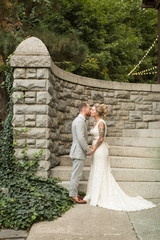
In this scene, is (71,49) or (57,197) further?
(71,49)

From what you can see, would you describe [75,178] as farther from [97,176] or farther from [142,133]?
[142,133]

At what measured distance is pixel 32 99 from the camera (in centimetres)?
574

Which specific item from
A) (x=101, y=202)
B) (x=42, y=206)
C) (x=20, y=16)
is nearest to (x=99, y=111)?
(x=101, y=202)

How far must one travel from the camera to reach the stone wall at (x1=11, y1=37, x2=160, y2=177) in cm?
570

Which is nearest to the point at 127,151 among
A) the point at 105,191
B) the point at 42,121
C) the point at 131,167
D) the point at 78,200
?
the point at 131,167

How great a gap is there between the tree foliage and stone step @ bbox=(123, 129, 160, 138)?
406 centimetres

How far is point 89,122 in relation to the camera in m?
8.22

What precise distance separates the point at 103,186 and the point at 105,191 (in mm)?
93

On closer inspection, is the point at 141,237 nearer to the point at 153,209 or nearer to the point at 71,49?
the point at 153,209

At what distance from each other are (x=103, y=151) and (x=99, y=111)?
74 centimetres

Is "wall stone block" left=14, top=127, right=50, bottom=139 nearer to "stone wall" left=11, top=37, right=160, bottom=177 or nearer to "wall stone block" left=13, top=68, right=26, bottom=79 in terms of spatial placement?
"stone wall" left=11, top=37, right=160, bottom=177

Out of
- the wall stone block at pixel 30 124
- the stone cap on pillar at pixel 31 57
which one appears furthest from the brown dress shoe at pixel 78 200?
the stone cap on pillar at pixel 31 57

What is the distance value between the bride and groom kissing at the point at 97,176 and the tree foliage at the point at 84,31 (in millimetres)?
5281

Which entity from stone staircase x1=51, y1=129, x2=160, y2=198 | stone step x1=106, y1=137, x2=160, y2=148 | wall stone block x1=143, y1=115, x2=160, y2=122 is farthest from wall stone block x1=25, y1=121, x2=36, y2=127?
wall stone block x1=143, y1=115, x2=160, y2=122
